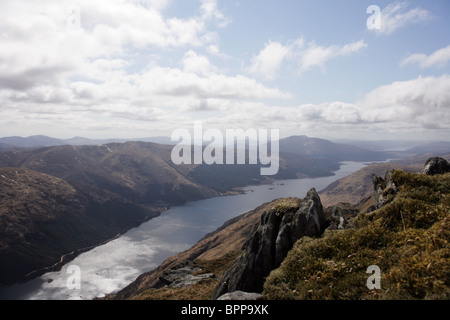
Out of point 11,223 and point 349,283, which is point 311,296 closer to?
point 349,283

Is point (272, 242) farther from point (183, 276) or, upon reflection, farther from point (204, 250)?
point (204, 250)

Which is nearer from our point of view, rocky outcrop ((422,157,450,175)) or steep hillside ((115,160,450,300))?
steep hillside ((115,160,450,300))

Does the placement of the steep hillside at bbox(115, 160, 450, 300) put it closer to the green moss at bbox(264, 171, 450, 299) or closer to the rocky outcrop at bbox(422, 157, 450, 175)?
the green moss at bbox(264, 171, 450, 299)

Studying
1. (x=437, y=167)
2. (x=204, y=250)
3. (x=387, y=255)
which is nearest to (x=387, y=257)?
(x=387, y=255)

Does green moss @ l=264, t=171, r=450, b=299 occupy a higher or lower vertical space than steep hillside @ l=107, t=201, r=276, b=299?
higher

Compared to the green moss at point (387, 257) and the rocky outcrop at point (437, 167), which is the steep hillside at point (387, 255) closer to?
the green moss at point (387, 257)

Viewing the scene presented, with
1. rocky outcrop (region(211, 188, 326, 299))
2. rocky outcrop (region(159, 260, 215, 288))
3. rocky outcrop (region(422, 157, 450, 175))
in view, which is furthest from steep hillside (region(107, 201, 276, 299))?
rocky outcrop (region(422, 157, 450, 175))
